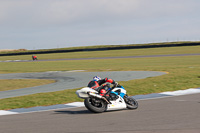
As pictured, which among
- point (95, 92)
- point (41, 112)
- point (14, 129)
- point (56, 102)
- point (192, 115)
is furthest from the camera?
point (56, 102)

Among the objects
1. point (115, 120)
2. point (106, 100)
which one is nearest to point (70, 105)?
point (106, 100)

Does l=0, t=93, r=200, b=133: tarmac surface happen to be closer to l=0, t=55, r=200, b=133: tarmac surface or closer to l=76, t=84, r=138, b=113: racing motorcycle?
l=0, t=55, r=200, b=133: tarmac surface

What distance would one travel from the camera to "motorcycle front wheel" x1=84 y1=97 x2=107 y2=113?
11.3 m

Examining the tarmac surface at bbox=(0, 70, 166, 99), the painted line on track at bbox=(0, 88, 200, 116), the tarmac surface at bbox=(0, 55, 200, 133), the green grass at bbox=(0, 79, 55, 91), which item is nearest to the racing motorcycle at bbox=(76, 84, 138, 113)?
the tarmac surface at bbox=(0, 55, 200, 133)

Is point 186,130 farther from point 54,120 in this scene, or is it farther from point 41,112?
point 41,112

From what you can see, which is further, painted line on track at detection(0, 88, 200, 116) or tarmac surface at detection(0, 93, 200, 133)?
painted line on track at detection(0, 88, 200, 116)

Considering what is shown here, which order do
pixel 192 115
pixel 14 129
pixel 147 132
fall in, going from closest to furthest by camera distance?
pixel 147 132, pixel 14 129, pixel 192 115

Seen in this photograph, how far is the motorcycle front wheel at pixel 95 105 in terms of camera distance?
37.1 ft

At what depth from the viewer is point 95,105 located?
1151 cm

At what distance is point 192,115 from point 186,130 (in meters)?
2.09

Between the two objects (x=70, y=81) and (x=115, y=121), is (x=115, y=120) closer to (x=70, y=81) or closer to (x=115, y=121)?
(x=115, y=121)

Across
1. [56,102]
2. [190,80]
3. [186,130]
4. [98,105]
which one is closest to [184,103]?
[98,105]

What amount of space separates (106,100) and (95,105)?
0.41m

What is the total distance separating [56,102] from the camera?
15.3m
